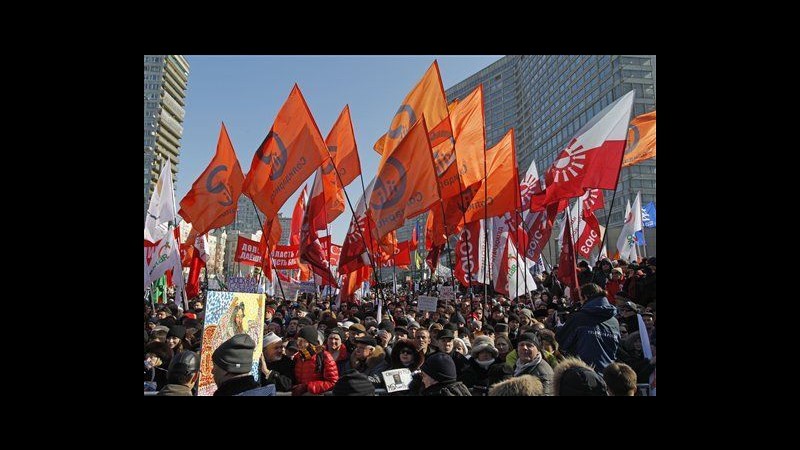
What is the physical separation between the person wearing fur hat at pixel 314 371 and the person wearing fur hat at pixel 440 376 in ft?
4.68

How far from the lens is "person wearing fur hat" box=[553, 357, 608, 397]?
11.3 ft

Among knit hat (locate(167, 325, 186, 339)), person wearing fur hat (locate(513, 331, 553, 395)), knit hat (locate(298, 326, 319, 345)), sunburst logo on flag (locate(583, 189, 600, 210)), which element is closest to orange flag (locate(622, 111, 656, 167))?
sunburst logo on flag (locate(583, 189, 600, 210))

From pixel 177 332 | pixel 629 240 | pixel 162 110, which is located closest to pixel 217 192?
pixel 177 332

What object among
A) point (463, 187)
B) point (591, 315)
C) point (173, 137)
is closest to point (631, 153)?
point (463, 187)

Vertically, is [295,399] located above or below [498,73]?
below

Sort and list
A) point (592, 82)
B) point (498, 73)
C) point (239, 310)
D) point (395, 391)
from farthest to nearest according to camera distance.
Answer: point (498, 73), point (592, 82), point (239, 310), point (395, 391)

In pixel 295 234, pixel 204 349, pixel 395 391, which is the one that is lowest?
pixel 395 391

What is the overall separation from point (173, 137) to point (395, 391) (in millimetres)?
126610

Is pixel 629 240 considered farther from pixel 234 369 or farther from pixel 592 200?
pixel 234 369

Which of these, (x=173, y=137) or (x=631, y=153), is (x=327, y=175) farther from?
(x=173, y=137)

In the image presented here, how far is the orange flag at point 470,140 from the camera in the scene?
11.3m

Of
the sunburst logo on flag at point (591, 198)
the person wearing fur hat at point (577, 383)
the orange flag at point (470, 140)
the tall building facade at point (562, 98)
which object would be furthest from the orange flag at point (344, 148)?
the tall building facade at point (562, 98)

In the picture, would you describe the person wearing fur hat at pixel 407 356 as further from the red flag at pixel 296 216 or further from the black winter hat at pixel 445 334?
the red flag at pixel 296 216

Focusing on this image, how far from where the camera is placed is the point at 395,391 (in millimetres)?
4543
